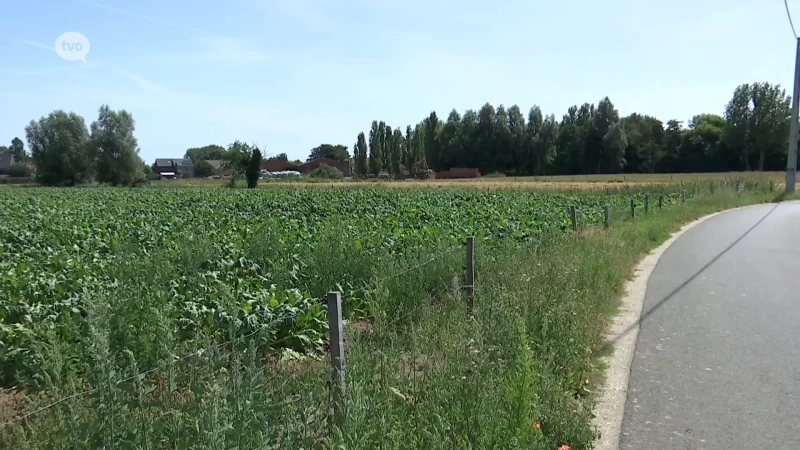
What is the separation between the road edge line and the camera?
4789 mm

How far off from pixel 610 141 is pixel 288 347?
9890 cm

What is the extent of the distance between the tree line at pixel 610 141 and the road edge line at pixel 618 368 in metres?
92.4

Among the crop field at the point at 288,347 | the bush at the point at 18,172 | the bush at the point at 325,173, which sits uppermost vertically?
the bush at the point at 18,172

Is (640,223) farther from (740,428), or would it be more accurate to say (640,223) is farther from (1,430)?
(1,430)

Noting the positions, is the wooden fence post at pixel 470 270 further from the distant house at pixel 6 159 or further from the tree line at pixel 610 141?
the distant house at pixel 6 159

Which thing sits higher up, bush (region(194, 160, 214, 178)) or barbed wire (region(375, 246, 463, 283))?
bush (region(194, 160, 214, 178))

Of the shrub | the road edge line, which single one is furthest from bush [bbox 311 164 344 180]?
the road edge line

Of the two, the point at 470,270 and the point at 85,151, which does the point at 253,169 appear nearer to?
the point at 85,151

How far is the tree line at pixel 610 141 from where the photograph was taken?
9462 cm

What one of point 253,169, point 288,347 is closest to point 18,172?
point 253,169

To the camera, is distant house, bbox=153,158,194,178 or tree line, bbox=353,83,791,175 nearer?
tree line, bbox=353,83,791,175

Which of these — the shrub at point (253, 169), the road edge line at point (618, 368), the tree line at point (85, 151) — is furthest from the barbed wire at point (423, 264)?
the tree line at point (85, 151)

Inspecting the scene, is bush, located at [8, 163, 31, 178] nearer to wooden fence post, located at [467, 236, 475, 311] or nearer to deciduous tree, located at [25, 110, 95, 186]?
deciduous tree, located at [25, 110, 95, 186]

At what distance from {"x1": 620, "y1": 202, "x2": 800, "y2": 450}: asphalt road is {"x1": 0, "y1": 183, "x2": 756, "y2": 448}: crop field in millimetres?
647
